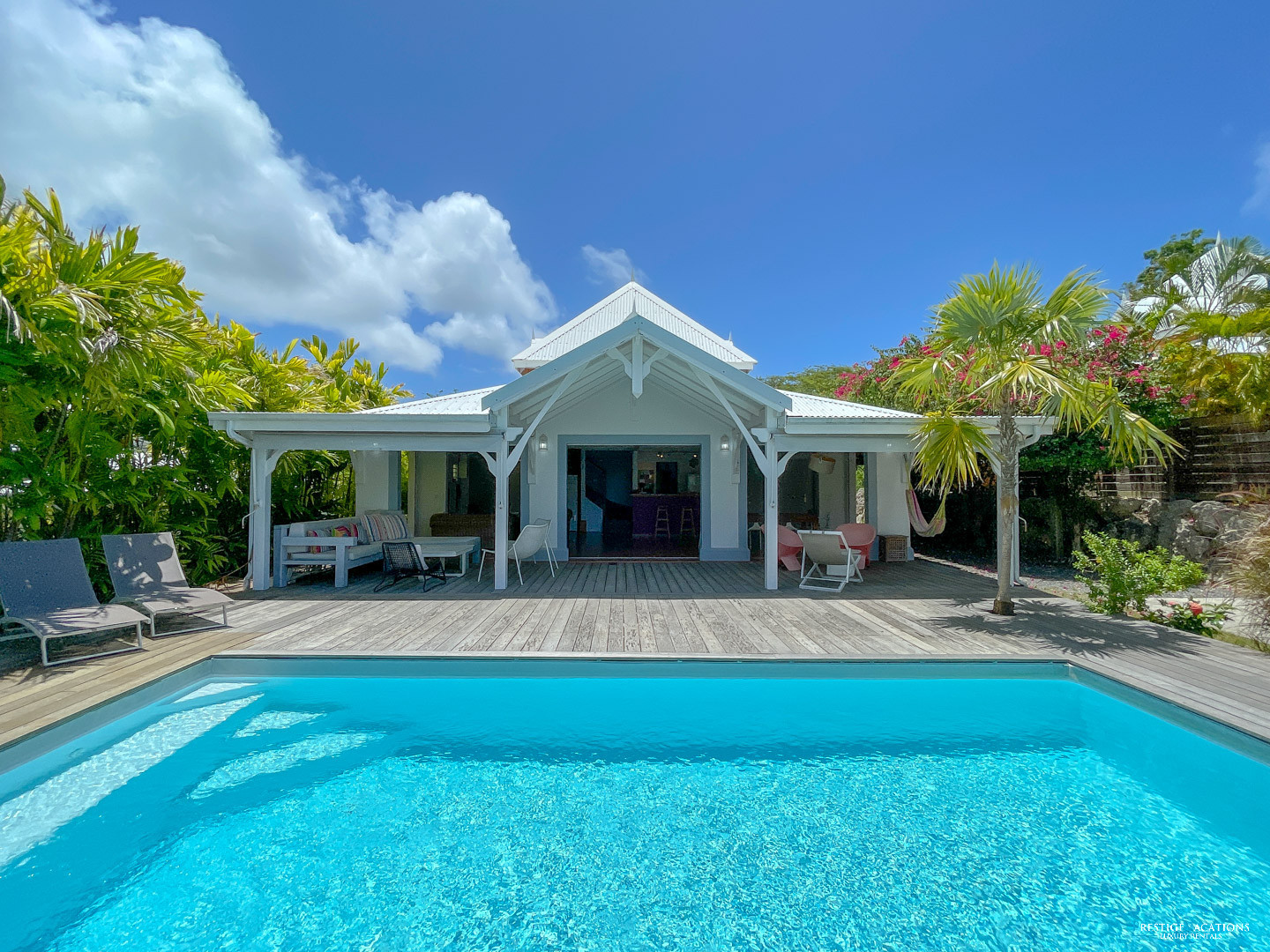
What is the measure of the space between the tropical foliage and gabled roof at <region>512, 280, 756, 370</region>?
720 cm

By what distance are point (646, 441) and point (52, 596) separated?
8182 millimetres

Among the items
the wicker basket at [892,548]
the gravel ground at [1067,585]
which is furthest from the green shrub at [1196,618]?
the wicker basket at [892,548]

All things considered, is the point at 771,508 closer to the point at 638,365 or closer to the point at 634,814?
the point at 638,365

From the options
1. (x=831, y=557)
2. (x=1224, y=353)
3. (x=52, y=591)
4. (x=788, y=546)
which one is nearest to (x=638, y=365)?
(x=831, y=557)

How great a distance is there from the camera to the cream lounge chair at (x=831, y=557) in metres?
8.22

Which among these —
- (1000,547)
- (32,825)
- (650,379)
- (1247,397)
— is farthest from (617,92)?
(32,825)

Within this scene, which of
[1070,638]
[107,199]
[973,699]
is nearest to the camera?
[973,699]

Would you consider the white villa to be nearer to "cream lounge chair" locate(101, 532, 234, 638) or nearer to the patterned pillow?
the patterned pillow

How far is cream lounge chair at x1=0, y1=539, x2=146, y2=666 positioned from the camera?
185 inches

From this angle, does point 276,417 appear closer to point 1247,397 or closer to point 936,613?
point 936,613

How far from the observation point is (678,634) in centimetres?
584

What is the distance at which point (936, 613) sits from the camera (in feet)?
22.2

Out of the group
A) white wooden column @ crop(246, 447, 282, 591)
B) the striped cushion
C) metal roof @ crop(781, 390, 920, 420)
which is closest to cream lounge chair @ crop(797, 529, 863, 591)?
metal roof @ crop(781, 390, 920, 420)

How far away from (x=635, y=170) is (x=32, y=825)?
16.2m
